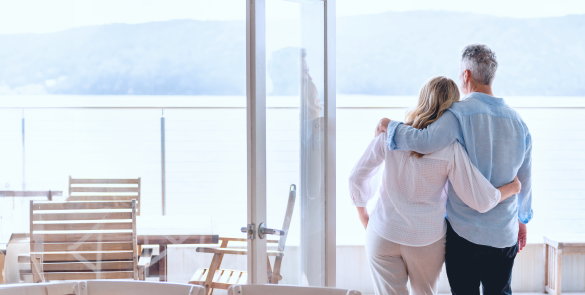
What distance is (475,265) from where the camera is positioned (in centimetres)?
177

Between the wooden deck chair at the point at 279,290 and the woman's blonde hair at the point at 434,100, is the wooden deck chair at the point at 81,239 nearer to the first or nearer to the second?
the wooden deck chair at the point at 279,290

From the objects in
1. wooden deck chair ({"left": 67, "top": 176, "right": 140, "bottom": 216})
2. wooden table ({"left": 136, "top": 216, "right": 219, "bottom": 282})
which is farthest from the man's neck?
wooden deck chair ({"left": 67, "top": 176, "right": 140, "bottom": 216})

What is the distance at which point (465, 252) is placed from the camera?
1750 millimetres

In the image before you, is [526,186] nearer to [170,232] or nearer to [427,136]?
[427,136]

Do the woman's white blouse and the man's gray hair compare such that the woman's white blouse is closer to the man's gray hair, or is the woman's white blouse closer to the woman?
the woman

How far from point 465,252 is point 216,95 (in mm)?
1176

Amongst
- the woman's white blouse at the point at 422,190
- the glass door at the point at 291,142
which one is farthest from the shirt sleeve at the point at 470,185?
the glass door at the point at 291,142

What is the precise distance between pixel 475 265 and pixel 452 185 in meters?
0.34

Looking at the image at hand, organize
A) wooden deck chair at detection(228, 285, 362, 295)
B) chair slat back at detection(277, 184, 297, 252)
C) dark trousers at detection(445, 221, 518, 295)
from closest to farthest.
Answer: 1. wooden deck chair at detection(228, 285, 362, 295)
2. dark trousers at detection(445, 221, 518, 295)
3. chair slat back at detection(277, 184, 297, 252)

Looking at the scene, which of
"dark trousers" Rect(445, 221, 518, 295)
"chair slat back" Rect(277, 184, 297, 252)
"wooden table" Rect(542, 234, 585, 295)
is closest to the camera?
"dark trousers" Rect(445, 221, 518, 295)

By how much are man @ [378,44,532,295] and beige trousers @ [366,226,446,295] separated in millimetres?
71

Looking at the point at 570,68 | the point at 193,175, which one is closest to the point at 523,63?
the point at 570,68

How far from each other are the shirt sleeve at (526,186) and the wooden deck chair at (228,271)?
94cm

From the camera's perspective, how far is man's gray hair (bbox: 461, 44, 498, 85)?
1.76 m
